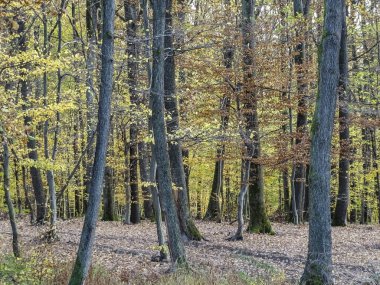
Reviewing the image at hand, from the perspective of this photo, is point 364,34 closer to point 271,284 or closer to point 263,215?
point 263,215

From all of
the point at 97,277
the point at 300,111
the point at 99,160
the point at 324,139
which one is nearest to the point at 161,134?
the point at 99,160

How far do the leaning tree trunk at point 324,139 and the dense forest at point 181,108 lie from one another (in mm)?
17

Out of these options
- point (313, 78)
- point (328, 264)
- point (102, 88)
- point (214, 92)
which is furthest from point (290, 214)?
point (102, 88)

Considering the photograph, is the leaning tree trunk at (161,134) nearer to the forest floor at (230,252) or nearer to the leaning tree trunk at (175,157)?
the forest floor at (230,252)

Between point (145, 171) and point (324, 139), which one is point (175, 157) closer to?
point (324, 139)

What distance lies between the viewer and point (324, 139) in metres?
7.24

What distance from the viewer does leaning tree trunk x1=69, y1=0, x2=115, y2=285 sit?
22.0 feet

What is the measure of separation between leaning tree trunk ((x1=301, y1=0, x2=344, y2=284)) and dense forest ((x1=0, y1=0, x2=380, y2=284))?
17 mm

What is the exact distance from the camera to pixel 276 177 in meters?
26.8

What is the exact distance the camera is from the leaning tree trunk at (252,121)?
41.0ft

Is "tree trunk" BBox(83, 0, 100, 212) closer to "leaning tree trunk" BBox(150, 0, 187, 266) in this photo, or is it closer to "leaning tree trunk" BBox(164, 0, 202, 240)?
"leaning tree trunk" BBox(150, 0, 187, 266)

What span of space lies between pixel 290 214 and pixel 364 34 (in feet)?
33.9

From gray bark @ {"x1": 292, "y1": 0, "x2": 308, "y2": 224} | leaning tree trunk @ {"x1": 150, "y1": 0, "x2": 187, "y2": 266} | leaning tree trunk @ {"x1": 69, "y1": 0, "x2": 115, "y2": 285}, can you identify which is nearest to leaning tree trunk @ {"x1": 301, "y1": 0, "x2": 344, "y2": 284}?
leaning tree trunk @ {"x1": 150, "y1": 0, "x2": 187, "y2": 266}

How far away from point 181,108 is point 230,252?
5.12 metres
